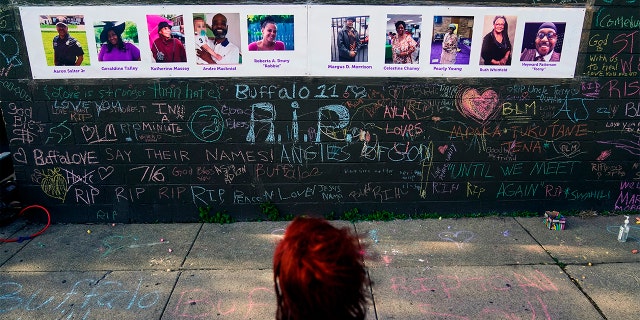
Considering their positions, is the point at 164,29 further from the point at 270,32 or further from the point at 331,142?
the point at 331,142

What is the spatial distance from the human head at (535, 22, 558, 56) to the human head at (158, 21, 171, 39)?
152 inches

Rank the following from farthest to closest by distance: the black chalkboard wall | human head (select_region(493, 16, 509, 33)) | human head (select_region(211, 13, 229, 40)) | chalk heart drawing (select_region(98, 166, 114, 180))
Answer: chalk heart drawing (select_region(98, 166, 114, 180)), the black chalkboard wall, human head (select_region(493, 16, 509, 33)), human head (select_region(211, 13, 229, 40))

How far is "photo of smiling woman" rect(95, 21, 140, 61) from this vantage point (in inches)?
182

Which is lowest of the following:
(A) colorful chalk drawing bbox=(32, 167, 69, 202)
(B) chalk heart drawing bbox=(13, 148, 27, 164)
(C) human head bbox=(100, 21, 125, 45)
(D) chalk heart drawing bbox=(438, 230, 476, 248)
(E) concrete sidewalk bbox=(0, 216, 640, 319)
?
(E) concrete sidewalk bbox=(0, 216, 640, 319)

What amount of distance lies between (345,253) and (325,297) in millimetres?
159

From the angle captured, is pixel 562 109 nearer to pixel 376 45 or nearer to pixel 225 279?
pixel 376 45

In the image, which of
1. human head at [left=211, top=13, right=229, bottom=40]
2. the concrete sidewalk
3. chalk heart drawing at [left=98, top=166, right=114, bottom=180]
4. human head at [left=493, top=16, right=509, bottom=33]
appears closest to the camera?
the concrete sidewalk

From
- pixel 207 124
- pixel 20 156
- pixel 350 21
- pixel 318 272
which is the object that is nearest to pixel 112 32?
pixel 207 124

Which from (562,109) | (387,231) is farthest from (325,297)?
(562,109)

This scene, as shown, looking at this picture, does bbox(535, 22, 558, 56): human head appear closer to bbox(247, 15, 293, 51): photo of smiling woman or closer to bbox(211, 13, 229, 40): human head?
bbox(247, 15, 293, 51): photo of smiling woman

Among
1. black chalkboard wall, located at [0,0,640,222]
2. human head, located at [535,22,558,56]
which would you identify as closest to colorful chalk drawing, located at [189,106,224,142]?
black chalkboard wall, located at [0,0,640,222]

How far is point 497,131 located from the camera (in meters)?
5.05

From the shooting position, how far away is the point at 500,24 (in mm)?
4715

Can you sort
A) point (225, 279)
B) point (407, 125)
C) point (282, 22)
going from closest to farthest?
point (225, 279) < point (282, 22) < point (407, 125)
